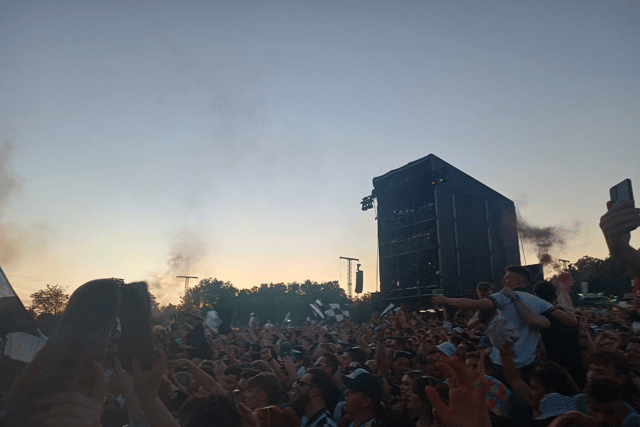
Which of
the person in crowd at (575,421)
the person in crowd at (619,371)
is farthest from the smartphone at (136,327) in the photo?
the person in crowd at (619,371)

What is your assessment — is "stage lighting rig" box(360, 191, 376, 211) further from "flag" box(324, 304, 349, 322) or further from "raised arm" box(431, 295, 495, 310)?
"raised arm" box(431, 295, 495, 310)

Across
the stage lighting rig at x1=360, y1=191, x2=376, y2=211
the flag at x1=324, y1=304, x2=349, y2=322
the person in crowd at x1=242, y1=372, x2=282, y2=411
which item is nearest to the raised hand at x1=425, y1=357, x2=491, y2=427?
the person in crowd at x1=242, y1=372, x2=282, y2=411

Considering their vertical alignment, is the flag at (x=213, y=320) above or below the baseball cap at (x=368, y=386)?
above

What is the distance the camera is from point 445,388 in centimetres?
385

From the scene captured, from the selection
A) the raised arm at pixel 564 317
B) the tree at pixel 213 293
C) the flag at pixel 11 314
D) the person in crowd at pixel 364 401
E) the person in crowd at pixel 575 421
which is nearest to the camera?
the person in crowd at pixel 575 421

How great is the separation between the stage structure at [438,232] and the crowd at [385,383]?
53.2 feet

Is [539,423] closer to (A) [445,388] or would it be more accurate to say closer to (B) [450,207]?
(A) [445,388]

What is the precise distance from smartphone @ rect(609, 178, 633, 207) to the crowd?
0.07m

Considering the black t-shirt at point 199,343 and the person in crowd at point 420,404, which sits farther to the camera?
the black t-shirt at point 199,343

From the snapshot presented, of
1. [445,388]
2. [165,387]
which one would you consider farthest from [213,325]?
[445,388]

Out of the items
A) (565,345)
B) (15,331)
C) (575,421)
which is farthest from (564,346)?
(15,331)

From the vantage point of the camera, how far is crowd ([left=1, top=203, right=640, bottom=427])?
193cm

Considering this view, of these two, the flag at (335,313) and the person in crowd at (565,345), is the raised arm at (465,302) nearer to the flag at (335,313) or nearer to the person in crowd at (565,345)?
the person in crowd at (565,345)

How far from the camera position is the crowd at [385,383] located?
193 centimetres
